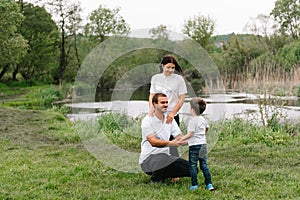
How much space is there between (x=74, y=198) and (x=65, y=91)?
19.2 m

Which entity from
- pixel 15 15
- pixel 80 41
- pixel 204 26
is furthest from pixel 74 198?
pixel 204 26

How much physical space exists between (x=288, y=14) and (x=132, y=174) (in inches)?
1942

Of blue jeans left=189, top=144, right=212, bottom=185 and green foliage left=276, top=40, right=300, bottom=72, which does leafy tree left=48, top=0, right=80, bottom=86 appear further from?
blue jeans left=189, top=144, right=212, bottom=185

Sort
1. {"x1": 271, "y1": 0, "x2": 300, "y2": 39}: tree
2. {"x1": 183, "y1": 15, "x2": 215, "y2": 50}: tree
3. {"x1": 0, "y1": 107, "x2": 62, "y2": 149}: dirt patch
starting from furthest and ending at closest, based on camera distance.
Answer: {"x1": 271, "y1": 0, "x2": 300, "y2": 39}: tree < {"x1": 183, "y1": 15, "x2": 215, "y2": 50}: tree < {"x1": 0, "y1": 107, "x2": 62, "y2": 149}: dirt patch

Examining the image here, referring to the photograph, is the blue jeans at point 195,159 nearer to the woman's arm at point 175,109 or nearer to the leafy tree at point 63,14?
the woman's arm at point 175,109

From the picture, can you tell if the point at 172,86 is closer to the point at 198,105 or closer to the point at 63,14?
the point at 198,105

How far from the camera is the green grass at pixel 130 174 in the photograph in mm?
4039

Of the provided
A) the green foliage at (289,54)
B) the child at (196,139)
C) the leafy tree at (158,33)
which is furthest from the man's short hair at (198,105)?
the green foliage at (289,54)

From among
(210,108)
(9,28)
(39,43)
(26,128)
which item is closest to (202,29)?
(39,43)

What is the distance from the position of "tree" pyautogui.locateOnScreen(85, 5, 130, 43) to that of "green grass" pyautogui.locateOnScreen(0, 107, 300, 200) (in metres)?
18.8

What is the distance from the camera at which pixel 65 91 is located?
74.1 ft

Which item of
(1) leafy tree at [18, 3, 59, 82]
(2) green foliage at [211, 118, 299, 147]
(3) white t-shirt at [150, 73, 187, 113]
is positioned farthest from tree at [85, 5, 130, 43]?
(3) white t-shirt at [150, 73, 187, 113]

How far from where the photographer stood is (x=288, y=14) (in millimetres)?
49344

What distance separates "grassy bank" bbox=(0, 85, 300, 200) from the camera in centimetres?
404
